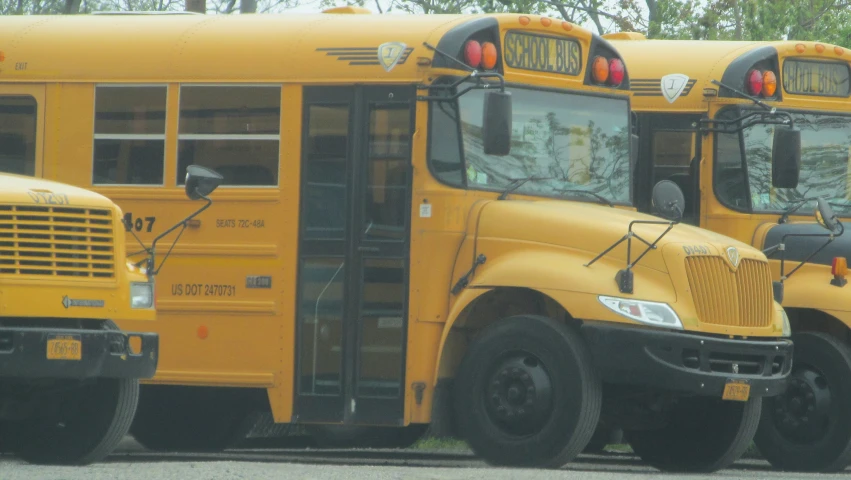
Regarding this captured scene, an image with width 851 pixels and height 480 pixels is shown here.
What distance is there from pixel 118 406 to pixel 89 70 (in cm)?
292

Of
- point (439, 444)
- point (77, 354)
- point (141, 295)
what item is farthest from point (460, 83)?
point (439, 444)

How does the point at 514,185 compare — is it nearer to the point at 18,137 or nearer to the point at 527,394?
the point at 527,394

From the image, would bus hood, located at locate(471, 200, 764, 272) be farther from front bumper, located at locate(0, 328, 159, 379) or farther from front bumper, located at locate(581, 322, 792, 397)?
front bumper, located at locate(0, 328, 159, 379)

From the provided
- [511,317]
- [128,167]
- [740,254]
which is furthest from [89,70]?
[740,254]

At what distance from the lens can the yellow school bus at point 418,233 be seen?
9875 millimetres

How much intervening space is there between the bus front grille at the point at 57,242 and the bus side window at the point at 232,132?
196 cm

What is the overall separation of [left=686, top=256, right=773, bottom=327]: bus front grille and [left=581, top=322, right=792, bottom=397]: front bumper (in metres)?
0.17

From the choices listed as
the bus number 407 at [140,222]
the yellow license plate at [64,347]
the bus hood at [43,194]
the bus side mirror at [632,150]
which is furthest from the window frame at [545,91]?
the yellow license plate at [64,347]

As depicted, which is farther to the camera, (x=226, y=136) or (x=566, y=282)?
(x=226, y=136)

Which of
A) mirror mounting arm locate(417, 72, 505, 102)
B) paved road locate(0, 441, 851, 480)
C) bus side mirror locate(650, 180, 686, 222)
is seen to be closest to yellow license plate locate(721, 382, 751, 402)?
paved road locate(0, 441, 851, 480)

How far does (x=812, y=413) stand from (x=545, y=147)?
2.51 meters

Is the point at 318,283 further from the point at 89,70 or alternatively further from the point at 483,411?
the point at 89,70

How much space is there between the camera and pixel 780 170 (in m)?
11.7

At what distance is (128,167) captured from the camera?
37.1ft
